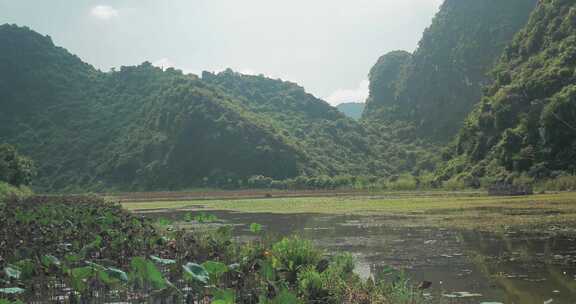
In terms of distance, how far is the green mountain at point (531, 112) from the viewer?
5028cm

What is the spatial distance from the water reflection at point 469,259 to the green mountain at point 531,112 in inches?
1337

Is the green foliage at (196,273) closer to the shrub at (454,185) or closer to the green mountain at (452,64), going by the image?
the shrub at (454,185)

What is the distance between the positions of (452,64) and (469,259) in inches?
4369

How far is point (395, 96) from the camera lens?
13812cm

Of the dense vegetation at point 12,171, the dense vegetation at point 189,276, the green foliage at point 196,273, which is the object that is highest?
the dense vegetation at point 12,171

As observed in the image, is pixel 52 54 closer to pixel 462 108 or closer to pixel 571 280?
pixel 462 108

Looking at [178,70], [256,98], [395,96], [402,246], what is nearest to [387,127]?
[395,96]

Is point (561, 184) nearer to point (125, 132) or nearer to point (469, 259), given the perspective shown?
point (469, 259)

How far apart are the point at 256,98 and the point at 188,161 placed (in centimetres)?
4691

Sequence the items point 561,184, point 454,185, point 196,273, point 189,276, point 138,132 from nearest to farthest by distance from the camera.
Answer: point 189,276 → point 196,273 → point 561,184 → point 454,185 → point 138,132

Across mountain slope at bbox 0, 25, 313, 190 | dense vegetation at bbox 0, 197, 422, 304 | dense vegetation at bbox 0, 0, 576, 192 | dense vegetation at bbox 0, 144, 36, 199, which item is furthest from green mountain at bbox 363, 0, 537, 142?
dense vegetation at bbox 0, 197, 422, 304

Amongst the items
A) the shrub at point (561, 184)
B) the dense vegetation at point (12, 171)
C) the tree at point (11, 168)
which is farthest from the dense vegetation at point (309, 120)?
the tree at point (11, 168)

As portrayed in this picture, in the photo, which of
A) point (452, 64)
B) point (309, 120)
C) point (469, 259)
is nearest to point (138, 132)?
point (309, 120)

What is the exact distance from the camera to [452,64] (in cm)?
11875
